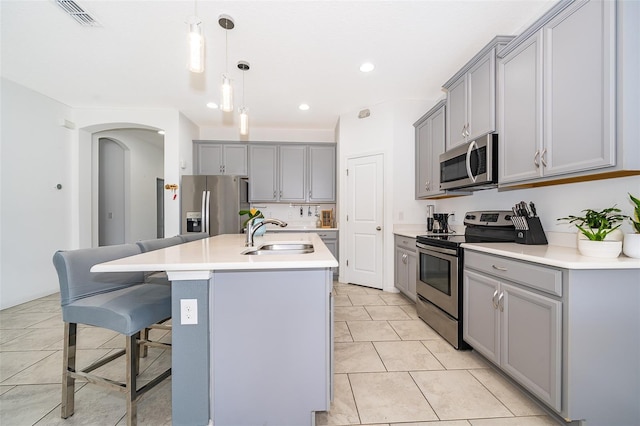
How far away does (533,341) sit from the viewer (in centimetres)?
150

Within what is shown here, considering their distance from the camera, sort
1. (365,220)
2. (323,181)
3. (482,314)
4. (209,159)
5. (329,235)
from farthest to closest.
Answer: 1. (323,181)
2. (209,159)
3. (329,235)
4. (365,220)
5. (482,314)

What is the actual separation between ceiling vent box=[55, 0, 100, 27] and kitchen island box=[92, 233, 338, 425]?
2.26 m

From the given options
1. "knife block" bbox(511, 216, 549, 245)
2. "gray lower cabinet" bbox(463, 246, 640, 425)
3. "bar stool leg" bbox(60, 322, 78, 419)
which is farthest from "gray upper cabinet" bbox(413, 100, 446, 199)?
"bar stool leg" bbox(60, 322, 78, 419)

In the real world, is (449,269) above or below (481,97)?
below

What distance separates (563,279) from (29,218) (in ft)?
17.8

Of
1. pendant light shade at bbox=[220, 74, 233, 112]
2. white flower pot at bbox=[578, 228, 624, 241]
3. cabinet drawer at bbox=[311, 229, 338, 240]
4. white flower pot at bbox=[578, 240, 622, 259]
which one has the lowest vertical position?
cabinet drawer at bbox=[311, 229, 338, 240]

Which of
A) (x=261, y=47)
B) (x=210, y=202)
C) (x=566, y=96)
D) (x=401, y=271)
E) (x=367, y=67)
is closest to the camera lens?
(x=566, y=96)

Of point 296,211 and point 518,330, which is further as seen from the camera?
point 296,211

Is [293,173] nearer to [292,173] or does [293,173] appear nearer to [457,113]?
[292,173]

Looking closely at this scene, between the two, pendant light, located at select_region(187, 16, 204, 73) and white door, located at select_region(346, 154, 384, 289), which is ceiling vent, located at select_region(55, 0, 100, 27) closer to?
pendant light, located at select_region(187, 16, 204, 73)

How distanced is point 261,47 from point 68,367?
113 inches

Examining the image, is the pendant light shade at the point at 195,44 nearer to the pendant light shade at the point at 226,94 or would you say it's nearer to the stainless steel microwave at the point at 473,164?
the pendant light shade at the point at 226,94

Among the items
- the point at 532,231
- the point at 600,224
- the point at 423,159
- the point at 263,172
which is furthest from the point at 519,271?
the point at 263,172

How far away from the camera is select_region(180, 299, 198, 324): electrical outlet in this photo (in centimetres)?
132
